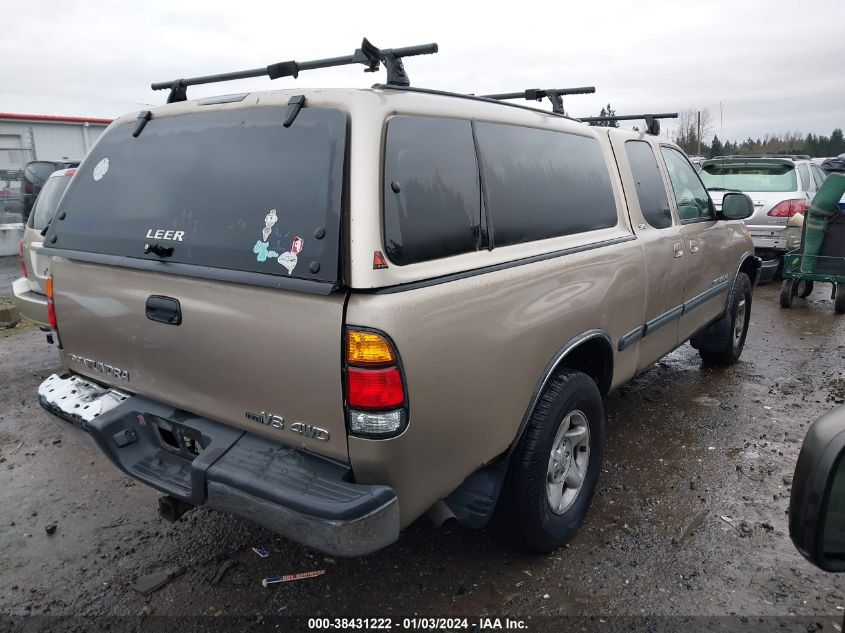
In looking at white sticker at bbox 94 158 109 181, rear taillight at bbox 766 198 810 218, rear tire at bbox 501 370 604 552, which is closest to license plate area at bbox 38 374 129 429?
white sticker at bbox 94 158 109 181

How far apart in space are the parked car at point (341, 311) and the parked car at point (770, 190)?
6841 mm

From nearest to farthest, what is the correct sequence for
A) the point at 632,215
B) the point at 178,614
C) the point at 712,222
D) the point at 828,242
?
the point at 178,614
the point at 632,215
the point at 712,222
the point at 828,242

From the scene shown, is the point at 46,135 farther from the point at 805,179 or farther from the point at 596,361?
the point at 596,361

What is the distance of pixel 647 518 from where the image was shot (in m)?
3.33

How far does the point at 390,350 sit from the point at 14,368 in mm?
5395

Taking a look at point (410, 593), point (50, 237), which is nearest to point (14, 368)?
point (50, 237)

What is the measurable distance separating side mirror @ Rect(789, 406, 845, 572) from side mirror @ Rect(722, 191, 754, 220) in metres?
3.78

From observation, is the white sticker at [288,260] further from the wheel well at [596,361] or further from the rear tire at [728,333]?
the rear tire at [728,333]

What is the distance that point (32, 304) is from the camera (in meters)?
5.32

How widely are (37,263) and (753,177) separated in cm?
963

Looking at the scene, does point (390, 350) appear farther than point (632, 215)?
No

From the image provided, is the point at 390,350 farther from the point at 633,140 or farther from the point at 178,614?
the point at 633,140

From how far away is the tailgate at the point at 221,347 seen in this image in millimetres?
2090

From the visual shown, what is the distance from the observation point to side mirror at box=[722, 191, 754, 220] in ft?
15.3
